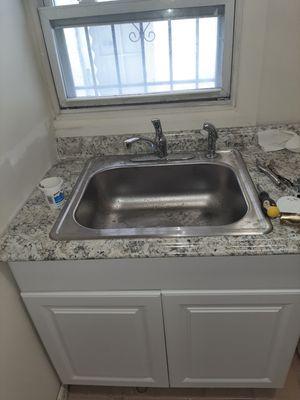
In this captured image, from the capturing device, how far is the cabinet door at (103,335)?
3.12 feet

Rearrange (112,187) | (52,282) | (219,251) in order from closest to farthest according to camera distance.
→ (219,251) < (52,282) < (112,187)

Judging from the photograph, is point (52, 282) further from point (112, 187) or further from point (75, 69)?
point (75, 69)

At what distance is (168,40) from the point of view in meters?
1.23

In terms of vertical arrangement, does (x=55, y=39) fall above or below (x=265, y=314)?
above

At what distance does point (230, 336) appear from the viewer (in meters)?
1.00

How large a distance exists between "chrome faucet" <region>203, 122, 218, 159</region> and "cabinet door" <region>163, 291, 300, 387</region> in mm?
614

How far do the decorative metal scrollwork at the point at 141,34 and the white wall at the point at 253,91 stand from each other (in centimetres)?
29

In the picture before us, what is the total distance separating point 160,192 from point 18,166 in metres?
0.62

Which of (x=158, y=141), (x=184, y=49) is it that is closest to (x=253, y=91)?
(x=184, y=49)

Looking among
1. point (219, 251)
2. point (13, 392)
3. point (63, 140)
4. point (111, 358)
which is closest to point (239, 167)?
point (219, 251)

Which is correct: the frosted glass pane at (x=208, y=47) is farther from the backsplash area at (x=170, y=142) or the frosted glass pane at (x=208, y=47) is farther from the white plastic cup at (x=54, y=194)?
the white plastic cup at (x=54, y=194)

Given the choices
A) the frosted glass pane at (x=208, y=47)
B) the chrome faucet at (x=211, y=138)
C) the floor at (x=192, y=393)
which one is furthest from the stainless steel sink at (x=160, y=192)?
the floor at (x=192, y=393)

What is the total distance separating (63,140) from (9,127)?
1.18 feet

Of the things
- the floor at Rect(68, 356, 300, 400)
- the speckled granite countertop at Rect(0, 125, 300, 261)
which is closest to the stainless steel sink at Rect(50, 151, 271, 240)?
the speckled granite countertop at Rect(0, 125, 300, 261)
